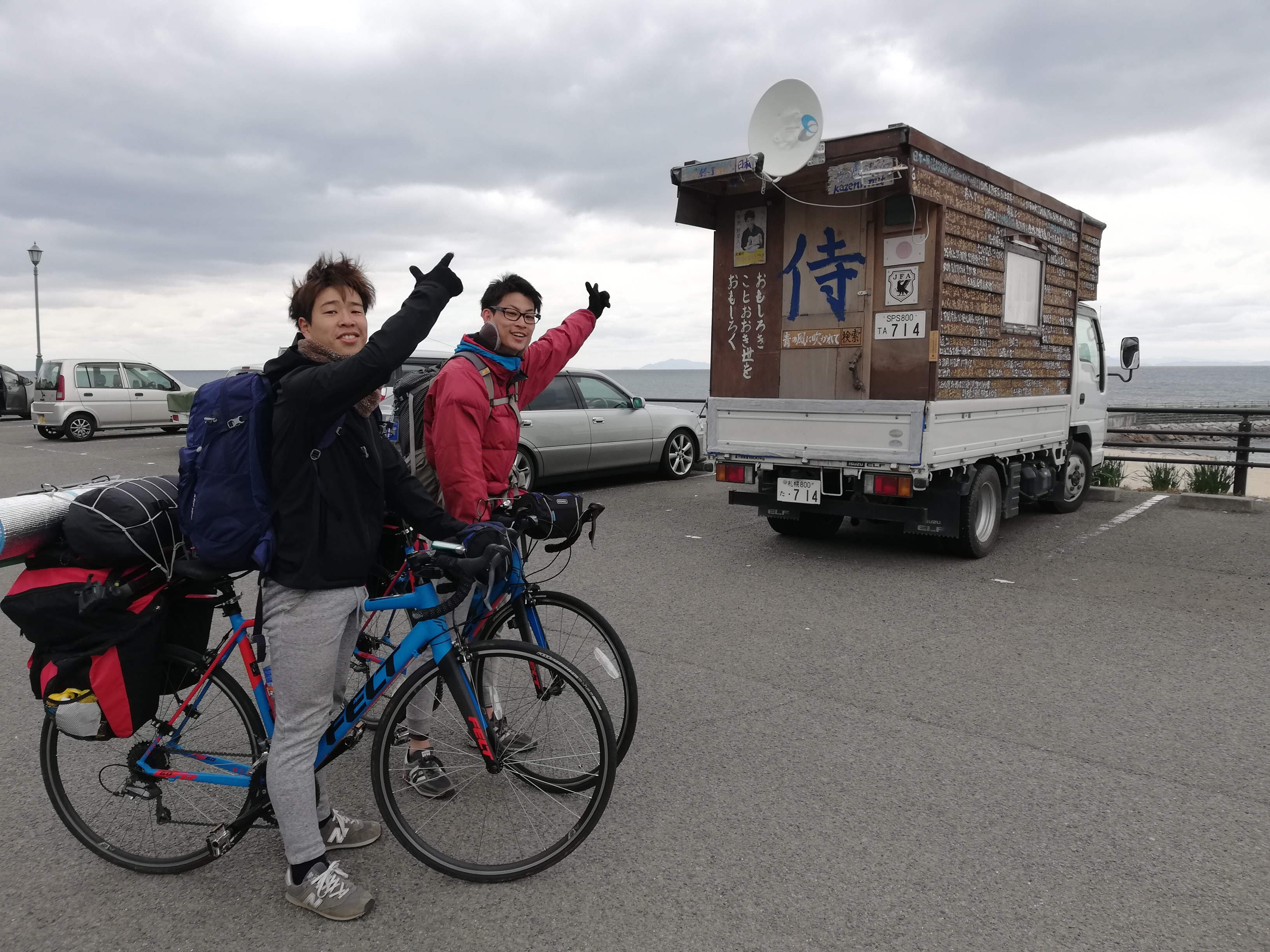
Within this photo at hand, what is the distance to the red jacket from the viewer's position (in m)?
3.29

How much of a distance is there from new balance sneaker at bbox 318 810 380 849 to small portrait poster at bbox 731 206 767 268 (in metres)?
5.95

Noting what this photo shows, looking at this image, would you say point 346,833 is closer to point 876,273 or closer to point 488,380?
point 488,380

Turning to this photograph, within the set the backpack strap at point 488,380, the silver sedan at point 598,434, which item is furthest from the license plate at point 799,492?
the backpack strap at point 488,380

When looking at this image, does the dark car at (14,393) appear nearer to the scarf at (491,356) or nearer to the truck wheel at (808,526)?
the truck wheel at (808,526)

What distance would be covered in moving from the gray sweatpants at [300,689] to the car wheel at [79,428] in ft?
65.1

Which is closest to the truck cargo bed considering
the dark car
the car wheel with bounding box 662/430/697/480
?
the car wheel with bounding box 662/430/697/480

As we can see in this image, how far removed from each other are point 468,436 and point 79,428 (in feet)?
65.2

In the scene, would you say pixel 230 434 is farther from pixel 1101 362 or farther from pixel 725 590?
pixel 1101 362

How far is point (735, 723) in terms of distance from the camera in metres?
4.05

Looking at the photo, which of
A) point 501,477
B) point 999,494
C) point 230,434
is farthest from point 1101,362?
point 230,434

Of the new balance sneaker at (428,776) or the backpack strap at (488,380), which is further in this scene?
the backpack strap at (488,380)

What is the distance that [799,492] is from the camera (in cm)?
739

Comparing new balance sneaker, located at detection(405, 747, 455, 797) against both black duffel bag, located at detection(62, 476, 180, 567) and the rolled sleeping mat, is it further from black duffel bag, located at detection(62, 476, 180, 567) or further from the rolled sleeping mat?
the rolled sleeping mat

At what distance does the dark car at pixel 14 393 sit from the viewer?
26000mm
